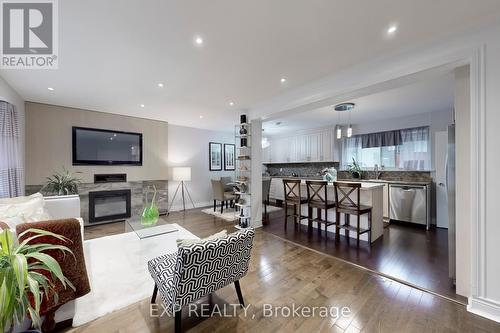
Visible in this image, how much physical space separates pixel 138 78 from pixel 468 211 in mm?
4100

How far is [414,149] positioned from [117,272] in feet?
20.1

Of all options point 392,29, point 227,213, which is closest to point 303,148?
point 227,213

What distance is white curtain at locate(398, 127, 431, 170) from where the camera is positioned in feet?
14.4

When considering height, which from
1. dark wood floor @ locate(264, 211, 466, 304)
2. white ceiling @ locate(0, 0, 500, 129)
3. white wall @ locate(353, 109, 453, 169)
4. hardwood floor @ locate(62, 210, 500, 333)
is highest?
white ceiling @ locate(0, 0, 500, 129)

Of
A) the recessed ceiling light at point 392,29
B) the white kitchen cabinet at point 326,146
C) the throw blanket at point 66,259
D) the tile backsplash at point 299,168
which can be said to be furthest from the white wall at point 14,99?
the tile backsplash at point 299,168

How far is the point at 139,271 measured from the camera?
2.39m

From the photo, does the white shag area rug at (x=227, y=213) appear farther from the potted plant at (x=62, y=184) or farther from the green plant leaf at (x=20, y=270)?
the green plant leaf at (x=20, y=270)

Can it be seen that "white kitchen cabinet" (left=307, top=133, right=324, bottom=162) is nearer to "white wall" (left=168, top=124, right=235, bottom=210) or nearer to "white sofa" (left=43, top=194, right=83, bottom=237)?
"white wall" (left=168, top=124, right=235, bottom=210)

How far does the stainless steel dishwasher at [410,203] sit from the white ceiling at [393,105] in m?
1.64

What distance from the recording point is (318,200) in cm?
373

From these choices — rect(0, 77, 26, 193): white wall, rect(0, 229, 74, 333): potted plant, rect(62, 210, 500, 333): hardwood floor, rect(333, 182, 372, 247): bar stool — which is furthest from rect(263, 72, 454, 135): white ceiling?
rect(0, 77, 26, 193): white wall

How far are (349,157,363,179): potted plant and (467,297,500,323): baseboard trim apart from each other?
3.76 meters

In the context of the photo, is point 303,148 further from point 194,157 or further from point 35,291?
point 35,291

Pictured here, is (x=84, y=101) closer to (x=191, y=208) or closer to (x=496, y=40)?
(x=191, y=208)
